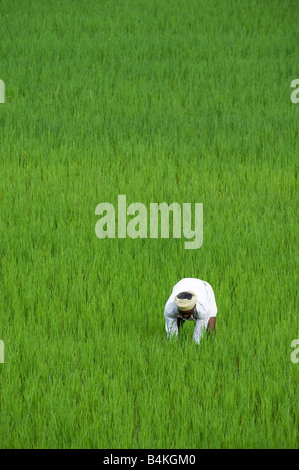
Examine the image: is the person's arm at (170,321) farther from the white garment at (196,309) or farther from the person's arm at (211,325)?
the person's arm at (211,325)

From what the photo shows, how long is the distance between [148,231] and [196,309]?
1790 millimetres

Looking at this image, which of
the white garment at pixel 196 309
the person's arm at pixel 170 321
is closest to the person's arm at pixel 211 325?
the white garment at pixel 196 309

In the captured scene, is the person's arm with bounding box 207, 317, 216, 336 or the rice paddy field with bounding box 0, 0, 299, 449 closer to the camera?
the rice paddy field with bounding box 0, 0, 299, 449

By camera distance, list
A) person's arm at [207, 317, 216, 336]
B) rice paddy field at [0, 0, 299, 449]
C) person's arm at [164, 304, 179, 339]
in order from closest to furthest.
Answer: rice paddy field at [0, 0, 299, 449], person's arm at [164, 304, 179, 339], person's arm at [207, 317, 216, 336]

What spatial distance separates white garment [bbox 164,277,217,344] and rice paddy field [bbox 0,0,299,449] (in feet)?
0.27

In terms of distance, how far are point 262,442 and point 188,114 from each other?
5.47m

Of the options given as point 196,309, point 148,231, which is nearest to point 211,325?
point 196,309

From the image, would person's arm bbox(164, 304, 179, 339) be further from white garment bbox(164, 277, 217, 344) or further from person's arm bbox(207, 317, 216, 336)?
person's arm bbox(207, 317, 216, 336)

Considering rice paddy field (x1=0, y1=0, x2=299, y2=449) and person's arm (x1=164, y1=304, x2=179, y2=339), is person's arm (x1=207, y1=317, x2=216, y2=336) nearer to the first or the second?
rice paddy field (x1=0, y1=0, x2=299, y2=449)

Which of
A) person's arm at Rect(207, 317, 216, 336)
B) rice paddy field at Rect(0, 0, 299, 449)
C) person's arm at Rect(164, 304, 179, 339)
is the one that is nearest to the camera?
rice paddy field at Rect(0, 0, 299, 449)

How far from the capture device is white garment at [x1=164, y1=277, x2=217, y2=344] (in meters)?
3.29

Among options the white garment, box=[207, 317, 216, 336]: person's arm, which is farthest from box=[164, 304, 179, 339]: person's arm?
box=[207, 317, 216, 336]: person's arm

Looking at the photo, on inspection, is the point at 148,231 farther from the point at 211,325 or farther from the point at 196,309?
the point at 196,309

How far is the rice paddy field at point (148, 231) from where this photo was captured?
9.57 ft
